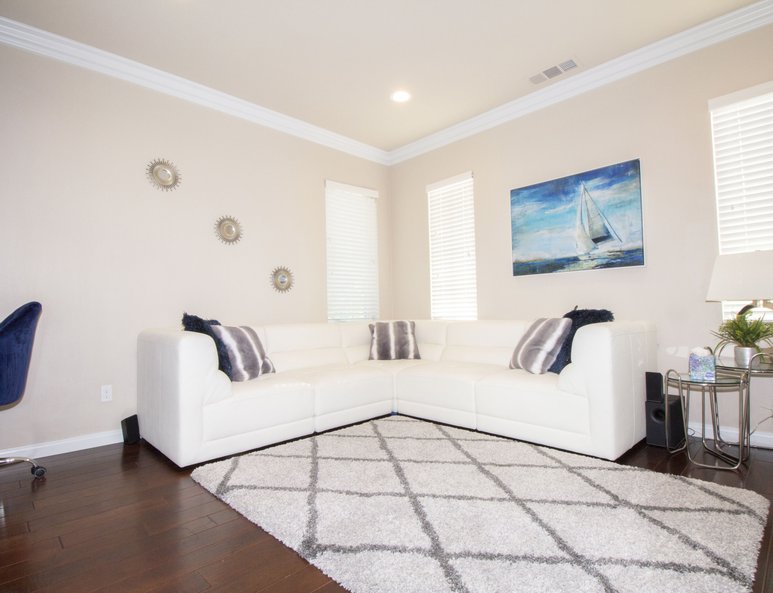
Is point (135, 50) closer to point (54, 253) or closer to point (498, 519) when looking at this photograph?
point (54, 253)

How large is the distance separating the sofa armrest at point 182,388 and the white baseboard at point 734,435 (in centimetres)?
326

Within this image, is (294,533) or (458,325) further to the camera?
(458,325)

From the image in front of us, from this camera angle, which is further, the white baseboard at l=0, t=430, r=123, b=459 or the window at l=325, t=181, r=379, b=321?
the window at l=325, t=181, r=379, b=321

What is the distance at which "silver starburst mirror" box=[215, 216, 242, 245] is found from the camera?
12.3 feet

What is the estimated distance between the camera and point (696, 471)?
2314 millimetres

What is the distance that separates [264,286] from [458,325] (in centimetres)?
191

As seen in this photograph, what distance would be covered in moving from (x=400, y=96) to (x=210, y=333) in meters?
2.61

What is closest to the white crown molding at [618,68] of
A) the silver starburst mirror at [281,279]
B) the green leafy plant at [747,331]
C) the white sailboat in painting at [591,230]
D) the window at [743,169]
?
the window at [743,169]

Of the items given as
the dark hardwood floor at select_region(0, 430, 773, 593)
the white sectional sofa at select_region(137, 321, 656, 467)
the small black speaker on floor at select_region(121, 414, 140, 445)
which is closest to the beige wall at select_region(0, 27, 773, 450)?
the small black speaker on floor at select_region(121, 414, 140, 445)

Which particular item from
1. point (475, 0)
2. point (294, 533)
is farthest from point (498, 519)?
point (475, 0)

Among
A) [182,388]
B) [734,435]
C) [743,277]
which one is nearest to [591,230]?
[743,277]

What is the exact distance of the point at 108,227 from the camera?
10.3 feet

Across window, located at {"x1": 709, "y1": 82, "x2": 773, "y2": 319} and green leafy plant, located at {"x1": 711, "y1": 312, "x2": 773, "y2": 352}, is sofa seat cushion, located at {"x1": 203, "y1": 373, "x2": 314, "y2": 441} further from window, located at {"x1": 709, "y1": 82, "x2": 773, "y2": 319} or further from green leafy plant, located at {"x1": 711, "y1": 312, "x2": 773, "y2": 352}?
window, located at {"x1": 709, "y1": 82, "x2": 773, "y2": 319}

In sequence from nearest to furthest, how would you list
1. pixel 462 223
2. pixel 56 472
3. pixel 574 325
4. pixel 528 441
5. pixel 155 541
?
1. pixel 155 541
2. pixel 56 472
3. pixel 528 441
4. pixel 574 325
5. pixel 462 223
